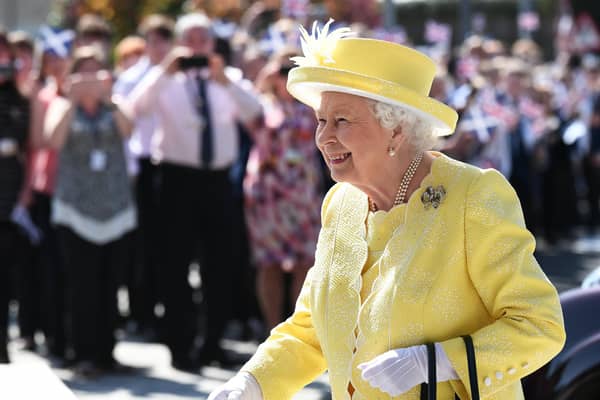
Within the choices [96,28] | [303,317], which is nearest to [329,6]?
[96,28]

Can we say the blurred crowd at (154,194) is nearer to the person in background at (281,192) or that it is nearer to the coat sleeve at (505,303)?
the person in background at (281,192)

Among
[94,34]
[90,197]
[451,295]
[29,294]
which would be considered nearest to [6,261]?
[90,197]

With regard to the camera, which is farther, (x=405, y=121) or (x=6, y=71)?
(x=6, y=71)

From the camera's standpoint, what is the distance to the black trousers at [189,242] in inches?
316

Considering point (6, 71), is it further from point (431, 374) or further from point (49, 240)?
point (431, 374)

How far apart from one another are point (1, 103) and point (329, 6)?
20.0 metres

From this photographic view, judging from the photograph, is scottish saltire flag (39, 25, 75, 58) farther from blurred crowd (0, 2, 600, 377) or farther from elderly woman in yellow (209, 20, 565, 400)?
elderly woman in yellow (209, 20, 565, 400)

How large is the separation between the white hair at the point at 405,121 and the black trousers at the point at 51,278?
212 inches

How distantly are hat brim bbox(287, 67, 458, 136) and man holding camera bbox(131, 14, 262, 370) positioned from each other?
15.3 feet

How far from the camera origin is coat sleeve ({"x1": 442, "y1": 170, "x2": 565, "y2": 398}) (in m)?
3.10

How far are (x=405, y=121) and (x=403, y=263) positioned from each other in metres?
0.38

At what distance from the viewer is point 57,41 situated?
943 centimetres

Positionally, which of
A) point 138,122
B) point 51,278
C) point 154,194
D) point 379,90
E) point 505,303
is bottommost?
point 51,278

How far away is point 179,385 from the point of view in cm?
754
